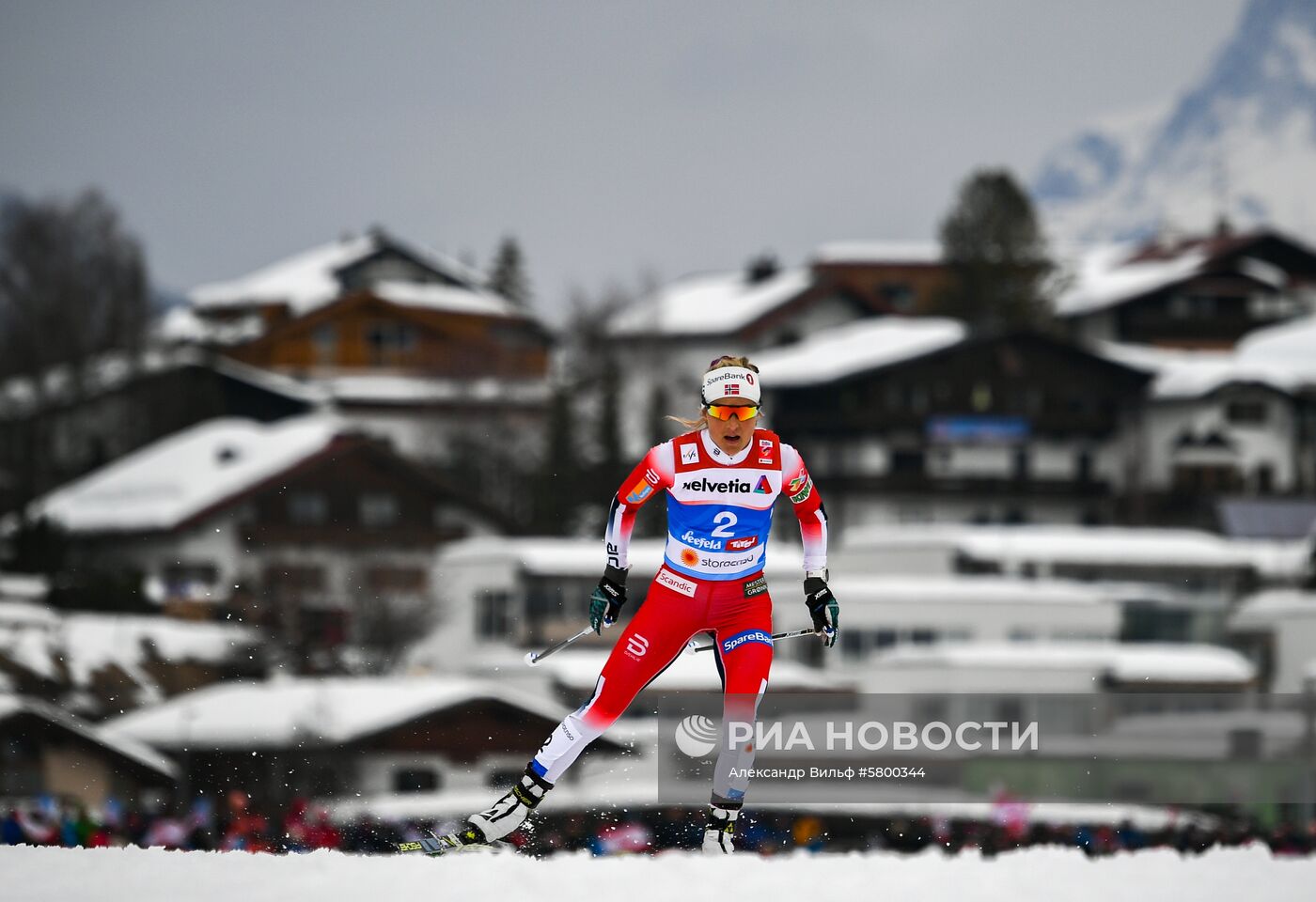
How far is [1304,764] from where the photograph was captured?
23469mm

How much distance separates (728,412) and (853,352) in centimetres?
5819

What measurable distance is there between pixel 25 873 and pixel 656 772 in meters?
3.76

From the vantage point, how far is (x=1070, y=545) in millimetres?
53844

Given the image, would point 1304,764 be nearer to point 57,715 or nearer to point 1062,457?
point 57,715

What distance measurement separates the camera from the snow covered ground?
8984mm

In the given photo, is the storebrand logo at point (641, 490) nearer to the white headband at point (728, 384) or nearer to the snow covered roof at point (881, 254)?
the white headband at point (728, 384)

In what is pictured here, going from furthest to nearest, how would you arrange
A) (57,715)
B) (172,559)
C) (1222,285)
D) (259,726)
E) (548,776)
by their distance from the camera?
(1222,285)
(172,559)
(57,715)
(259,726)
(548,776)

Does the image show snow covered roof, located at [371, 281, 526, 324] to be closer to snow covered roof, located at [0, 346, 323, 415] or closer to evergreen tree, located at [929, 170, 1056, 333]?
snow covered roof, located at [0, 346, 323, 415]

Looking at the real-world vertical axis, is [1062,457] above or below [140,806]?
above

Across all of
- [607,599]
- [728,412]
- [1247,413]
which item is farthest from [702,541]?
[1247,413]

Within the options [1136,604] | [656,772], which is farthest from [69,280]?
[656,772]

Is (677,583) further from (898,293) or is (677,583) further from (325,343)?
(898,293)

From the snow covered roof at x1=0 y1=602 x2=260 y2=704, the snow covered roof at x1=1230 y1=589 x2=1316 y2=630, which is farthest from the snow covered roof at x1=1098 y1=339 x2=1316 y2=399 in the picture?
the snow covered roof at x1=0 y1=602 x2=260 y2=704

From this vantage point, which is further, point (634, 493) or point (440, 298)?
point (440, 298)
